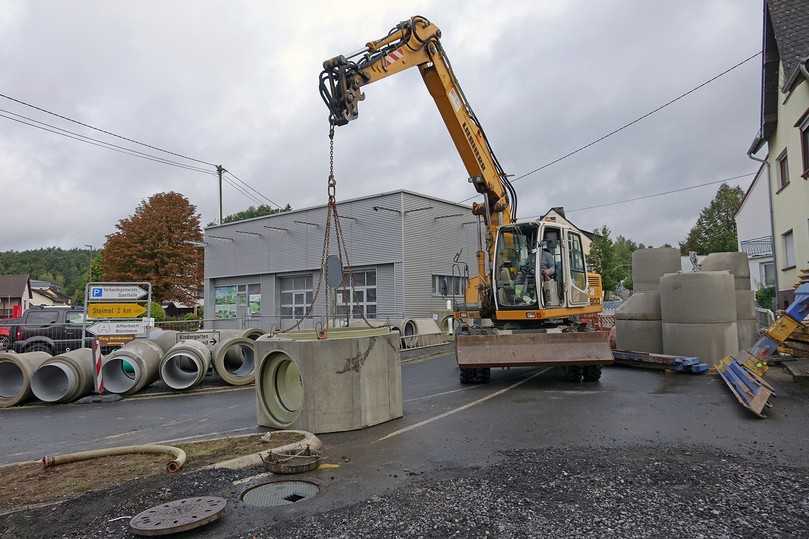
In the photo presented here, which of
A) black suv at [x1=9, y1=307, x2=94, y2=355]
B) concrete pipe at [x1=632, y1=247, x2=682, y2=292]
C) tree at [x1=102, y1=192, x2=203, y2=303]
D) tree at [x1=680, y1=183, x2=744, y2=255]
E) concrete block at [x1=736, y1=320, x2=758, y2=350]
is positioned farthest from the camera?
tree at [x1=680, y1=183, x2=744, y2=255]

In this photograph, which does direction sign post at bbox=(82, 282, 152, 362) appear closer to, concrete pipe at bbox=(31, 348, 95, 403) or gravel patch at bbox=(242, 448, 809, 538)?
concrete pipe at bbox=(31, 348, 95, 403)

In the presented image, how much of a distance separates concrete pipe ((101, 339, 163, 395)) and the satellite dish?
727 cm

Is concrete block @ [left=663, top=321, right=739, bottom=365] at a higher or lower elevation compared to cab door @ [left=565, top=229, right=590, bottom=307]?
lower

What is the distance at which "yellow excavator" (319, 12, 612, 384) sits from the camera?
10.6 m

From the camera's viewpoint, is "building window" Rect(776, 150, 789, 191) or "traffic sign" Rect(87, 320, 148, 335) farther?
"building window" Rect(776, 150, 789, 191)

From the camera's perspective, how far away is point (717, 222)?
65.0 metres

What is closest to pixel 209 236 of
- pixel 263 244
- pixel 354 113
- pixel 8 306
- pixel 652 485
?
pixel 263 244

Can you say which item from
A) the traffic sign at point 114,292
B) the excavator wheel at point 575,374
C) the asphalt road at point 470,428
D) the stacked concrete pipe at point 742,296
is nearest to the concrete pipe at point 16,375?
the asphalt road at point 470,428

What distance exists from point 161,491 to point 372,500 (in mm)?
1894

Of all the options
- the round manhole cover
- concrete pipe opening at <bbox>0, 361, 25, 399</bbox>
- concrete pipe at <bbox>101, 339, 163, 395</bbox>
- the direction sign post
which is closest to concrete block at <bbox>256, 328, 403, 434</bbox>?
the round manhole cover

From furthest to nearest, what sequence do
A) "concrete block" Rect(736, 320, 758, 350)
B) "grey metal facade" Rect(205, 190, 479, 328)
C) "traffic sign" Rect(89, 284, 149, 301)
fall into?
1. "grey metal facade" Rect(205, 190, 479, 328)
2. "traffic sign" Rect(89, 284, 149, 301)
3. "concrete block" Rect(736, 320, 758, 350)

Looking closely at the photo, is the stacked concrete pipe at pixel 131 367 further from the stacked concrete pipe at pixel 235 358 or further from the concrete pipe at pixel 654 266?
the concrete pipe at pixel 654 266

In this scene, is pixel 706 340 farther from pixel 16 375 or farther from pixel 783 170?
pixel 16 375

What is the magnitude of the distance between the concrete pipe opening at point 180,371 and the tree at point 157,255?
98.6ft
